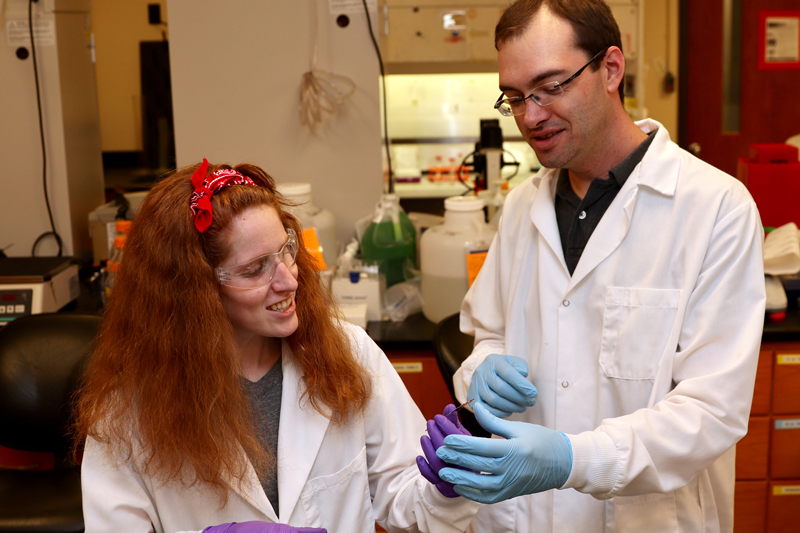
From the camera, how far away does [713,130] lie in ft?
15.7

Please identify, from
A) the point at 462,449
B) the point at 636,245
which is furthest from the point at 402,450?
the point at 636,245

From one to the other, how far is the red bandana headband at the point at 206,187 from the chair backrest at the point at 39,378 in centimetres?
94

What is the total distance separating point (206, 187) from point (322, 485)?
0.57 m

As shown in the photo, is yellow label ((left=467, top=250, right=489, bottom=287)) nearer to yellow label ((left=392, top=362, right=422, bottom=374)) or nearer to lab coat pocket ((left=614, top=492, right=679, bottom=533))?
yellow label ((left=392, top=362, right=422, bottom=374))

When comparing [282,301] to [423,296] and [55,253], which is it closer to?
[423,296]

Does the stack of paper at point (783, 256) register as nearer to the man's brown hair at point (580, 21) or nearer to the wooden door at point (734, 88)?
the man's brown hair at point (580, 21)

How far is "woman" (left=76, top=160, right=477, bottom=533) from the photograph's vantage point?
120cm

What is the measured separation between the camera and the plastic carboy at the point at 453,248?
241 cm

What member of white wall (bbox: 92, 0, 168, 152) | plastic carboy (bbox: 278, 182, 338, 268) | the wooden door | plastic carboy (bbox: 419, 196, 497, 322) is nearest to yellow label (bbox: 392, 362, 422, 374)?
plastic carboy (bbox: 419, 196, 497, 322)

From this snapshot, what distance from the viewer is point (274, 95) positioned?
2.70 m

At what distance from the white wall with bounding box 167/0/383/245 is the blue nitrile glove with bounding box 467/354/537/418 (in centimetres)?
142

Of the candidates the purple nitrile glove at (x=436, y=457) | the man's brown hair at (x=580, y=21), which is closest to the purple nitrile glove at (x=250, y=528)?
the purple nitrile glove at (x=436, y=457)

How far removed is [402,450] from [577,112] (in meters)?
0.74

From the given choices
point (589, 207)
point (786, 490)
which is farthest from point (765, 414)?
point (589, 207)
